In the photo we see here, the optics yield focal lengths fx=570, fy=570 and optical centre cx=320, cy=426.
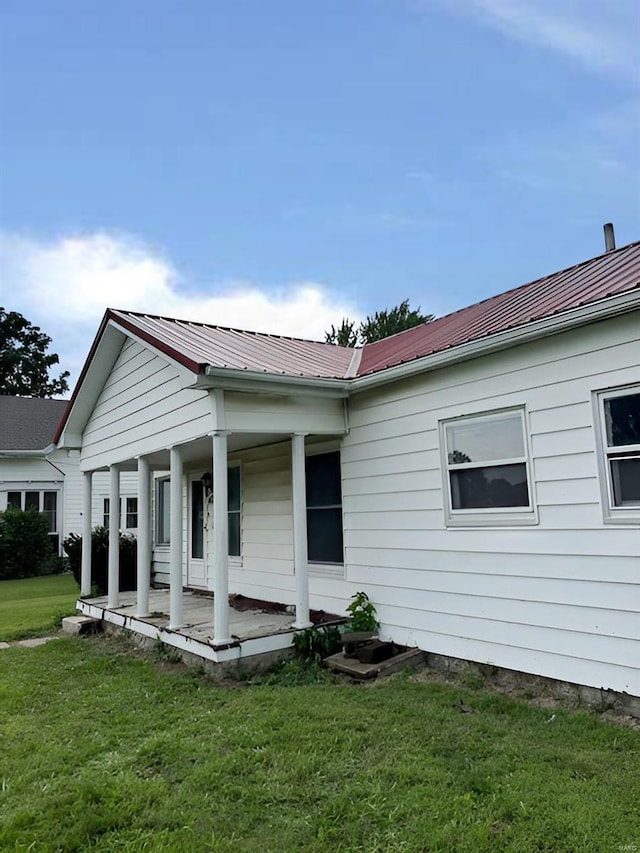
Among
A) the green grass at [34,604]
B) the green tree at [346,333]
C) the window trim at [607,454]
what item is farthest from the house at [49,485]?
the green tree at [346,333]

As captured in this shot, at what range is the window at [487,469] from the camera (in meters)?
5.21

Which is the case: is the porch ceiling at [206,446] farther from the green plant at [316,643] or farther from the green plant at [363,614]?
the green plant at [316,643]

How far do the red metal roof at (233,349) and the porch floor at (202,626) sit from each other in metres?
2.85

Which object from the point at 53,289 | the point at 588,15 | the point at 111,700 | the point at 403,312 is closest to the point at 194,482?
the point at 111,700

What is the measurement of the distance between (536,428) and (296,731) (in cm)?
317

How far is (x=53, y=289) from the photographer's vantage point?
63.2ft

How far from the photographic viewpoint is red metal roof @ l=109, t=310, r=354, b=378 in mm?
6129

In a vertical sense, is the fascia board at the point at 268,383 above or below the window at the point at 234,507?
above

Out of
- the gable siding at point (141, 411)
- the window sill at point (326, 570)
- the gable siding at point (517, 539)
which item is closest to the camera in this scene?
the gable siding at point (517, 539)

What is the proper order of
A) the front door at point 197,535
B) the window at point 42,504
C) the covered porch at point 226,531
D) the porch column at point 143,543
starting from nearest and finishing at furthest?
the covered porch at point 226,531 → the porch column at point 143,543 → the front door at point 197,535 → the window at point 42,504

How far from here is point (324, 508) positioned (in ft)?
25.1

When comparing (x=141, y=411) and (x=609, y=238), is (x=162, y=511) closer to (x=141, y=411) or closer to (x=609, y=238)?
(x=141, y=411)

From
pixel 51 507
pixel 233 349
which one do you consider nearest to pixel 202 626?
pixel 233 349

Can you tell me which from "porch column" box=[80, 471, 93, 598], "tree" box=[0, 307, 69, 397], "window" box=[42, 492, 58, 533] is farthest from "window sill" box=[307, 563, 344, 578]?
"tree" box=[0, 307, 69, 397]
